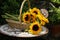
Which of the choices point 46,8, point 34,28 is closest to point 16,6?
point 46,8

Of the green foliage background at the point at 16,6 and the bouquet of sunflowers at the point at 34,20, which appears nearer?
the bouquet of sunflowers at the point at 34,20

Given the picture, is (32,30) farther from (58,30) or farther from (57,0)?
(58,30)

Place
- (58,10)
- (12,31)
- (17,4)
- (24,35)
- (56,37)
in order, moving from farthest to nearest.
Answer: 1. (56,37)
2. (17,4)
3. (58,10)
4. (12,31)
5. (24,35)

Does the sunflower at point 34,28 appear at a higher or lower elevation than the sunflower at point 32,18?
lower

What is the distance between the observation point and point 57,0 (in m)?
1.79

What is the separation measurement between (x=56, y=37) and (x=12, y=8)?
2.29ft

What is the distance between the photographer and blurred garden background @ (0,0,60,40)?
1.91 meters

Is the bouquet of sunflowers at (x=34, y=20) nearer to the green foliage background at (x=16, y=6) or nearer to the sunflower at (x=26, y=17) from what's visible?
the sunflower at (x=26, y=17)

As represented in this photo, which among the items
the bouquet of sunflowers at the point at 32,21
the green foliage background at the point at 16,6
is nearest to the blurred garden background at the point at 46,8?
the green foliage background at the point at 16,6

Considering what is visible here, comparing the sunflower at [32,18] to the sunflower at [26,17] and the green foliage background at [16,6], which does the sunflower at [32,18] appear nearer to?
the sunflower at [26,17]

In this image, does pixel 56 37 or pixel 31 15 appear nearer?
pixel 31 15

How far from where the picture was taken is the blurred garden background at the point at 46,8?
1907 mm

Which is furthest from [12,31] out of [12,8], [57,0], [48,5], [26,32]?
[48,5]

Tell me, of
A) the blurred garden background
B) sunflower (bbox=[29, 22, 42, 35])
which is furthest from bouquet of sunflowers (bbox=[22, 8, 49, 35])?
the blurred garden background
